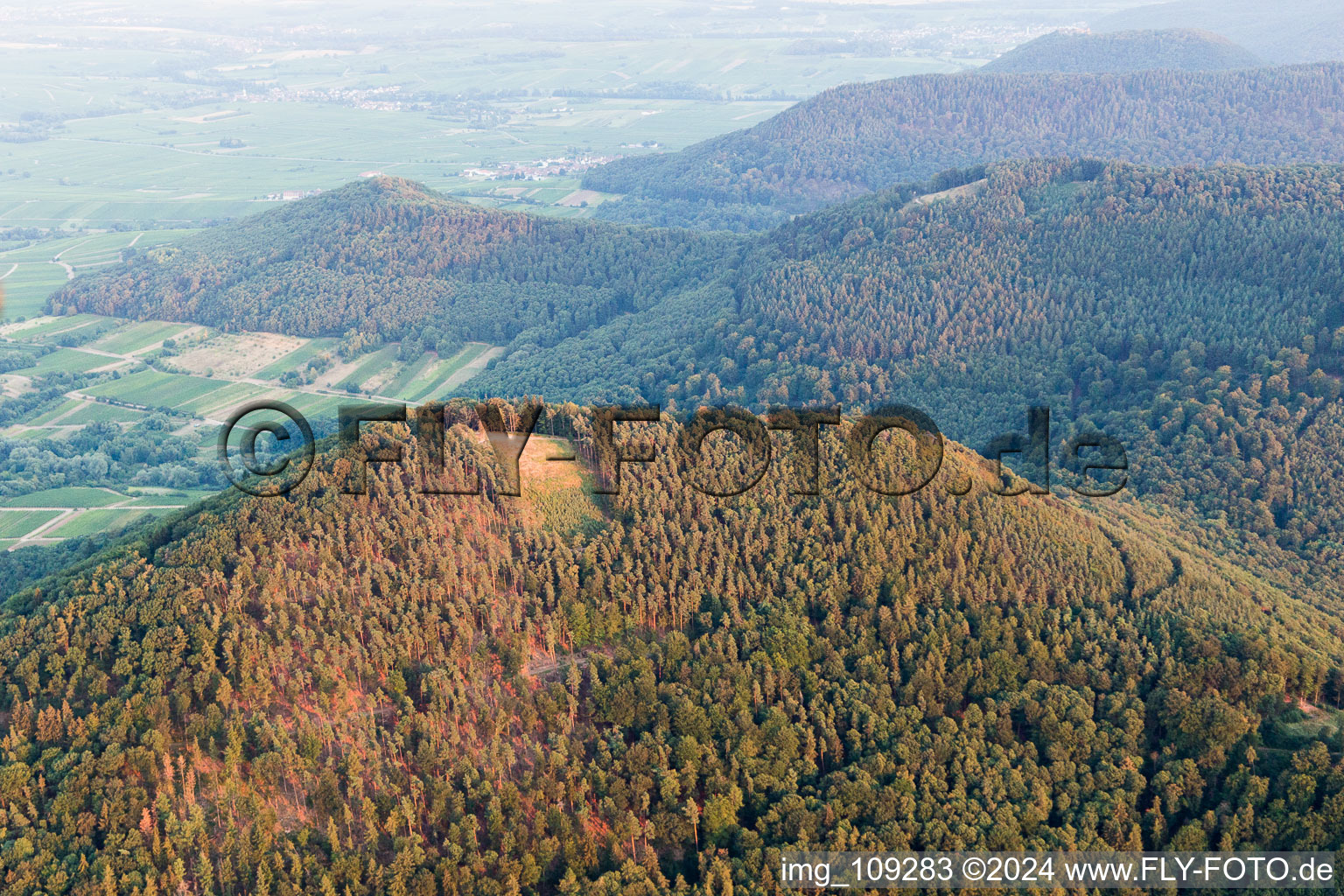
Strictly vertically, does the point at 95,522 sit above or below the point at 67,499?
below

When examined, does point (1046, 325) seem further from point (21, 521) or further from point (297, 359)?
point (21, 521)

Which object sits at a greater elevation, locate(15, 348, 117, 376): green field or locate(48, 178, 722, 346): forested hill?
locate(48, 178, 722, 346): forested hill

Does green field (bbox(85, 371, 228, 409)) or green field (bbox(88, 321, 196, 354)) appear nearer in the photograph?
green field (bbox(85, 371, 228, 409))

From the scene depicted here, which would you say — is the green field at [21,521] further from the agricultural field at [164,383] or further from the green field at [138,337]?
the green field at [138,337]

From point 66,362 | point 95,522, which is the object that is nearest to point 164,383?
point 66,362

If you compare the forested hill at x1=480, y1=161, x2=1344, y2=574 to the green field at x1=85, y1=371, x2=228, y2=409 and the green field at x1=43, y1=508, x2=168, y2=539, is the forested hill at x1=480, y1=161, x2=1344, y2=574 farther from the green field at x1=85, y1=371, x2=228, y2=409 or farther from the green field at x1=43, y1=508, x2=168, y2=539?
the green field at x1=43, y1=508, x2=168, y2=539

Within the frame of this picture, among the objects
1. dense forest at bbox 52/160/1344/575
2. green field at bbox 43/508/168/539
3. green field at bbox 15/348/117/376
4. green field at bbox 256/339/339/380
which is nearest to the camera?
dense forest at bbox 52/160/1344/575

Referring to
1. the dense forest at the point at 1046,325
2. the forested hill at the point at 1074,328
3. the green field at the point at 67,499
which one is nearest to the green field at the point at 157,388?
the dense forest at the point at 1046,325

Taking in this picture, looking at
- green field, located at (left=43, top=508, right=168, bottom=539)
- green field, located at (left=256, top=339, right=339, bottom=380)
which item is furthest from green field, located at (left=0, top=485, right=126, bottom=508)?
green field, located at (left=256, top=339, right=339, bottom=380)

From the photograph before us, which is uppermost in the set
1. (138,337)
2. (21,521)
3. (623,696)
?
(138,337)
